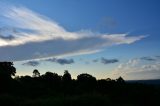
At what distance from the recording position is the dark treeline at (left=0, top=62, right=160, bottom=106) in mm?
47031

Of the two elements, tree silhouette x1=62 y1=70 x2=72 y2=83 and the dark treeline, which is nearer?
the dark treeline

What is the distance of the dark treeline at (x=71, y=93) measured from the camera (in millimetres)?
47031

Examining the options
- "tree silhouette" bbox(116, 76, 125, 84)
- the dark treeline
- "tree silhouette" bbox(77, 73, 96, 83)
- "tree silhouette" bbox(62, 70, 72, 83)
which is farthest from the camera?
"tree silhouette" bbox(62, 70, 72, 83)

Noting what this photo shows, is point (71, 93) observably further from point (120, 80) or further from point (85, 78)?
point (120, 80)

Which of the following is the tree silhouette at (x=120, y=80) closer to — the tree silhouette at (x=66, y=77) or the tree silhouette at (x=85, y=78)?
the tree silhouette at (x=85, y=78)

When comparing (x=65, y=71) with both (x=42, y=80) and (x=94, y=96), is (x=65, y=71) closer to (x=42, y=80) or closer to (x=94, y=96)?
(x=42, y=80)

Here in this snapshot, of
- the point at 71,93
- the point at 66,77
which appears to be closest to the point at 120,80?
the point at 66,77

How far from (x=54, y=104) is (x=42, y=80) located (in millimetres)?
62894

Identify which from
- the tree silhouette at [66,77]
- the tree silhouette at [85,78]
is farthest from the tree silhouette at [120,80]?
the tree silhouette at [66,77]

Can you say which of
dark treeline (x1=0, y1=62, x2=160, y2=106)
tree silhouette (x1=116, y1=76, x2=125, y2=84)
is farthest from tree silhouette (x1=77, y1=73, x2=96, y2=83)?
tree silhouette (x1=116, y1=76, x2=125, y2=84)

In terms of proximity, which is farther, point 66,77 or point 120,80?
point 66,77

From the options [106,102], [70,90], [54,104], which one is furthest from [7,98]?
[70,90]

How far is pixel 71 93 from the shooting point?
77875 mm

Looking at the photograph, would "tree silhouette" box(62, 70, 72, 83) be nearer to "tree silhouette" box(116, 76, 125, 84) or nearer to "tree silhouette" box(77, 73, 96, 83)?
"tree silhouette" box(77, 73, 96, 83)
